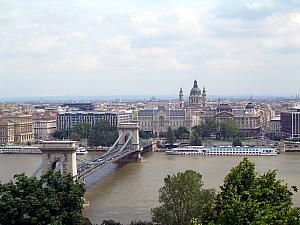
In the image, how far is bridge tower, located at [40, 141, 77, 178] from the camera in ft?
52.8

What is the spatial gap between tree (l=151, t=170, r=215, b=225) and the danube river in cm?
208

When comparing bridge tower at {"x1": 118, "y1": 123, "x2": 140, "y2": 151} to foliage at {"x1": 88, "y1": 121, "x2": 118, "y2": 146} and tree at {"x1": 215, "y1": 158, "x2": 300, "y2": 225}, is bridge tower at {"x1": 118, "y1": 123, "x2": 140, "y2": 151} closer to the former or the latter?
foliage at {"x1": 88, "y1": 121, "x2": 118, "y2": 146}

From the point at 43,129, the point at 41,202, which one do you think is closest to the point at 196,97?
the point at 43,129

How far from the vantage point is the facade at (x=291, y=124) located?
117 ft

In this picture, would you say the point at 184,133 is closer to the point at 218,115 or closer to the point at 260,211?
the point at 218,115

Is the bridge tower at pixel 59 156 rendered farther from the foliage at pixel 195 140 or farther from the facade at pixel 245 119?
the facade at pixel 245 119

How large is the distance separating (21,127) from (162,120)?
9461 millimetres

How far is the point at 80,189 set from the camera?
9.05 metres

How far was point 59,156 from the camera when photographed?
16.2 m

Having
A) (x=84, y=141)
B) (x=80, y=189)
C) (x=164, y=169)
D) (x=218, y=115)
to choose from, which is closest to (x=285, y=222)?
(x=80, y=189)

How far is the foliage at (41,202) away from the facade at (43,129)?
29369 millimetres

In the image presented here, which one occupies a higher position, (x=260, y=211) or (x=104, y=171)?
(x=260, y=211)

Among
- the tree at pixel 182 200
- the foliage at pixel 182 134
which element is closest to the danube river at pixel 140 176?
the tree at pixel 182 200

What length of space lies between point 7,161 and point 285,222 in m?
19.5
